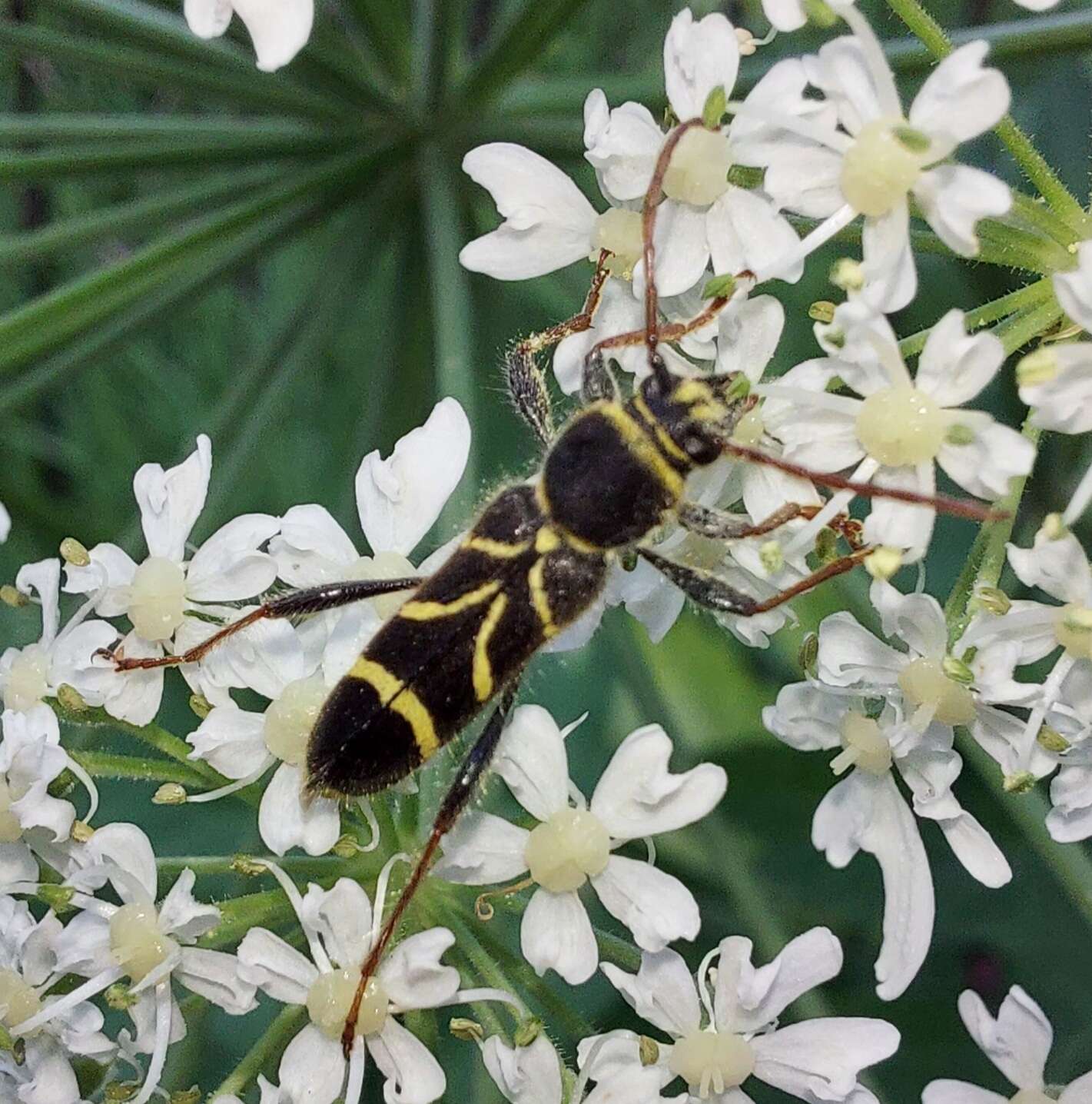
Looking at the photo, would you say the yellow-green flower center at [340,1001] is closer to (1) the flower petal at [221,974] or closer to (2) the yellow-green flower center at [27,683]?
(1) the flower petal at [221,974]

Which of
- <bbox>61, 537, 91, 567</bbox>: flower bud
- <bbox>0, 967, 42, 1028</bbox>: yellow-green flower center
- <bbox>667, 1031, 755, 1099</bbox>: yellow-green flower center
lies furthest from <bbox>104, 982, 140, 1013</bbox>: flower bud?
<bbox>667, 1031, 755, 1099</bbox>: yellow-green flower center

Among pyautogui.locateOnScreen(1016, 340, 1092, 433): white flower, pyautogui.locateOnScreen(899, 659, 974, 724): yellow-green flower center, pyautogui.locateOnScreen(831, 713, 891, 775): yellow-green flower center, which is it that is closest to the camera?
pyautogui.locateOnScreen(1016, 340, 1092, 433): white flower

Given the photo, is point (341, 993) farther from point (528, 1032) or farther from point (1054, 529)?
point (1054, 529)

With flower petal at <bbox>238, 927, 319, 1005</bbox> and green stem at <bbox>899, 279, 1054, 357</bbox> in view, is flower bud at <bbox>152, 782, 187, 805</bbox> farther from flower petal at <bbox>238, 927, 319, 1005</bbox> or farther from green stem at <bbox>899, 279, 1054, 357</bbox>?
green stem at <bbox>899, 279, 1054, 357</bbox>

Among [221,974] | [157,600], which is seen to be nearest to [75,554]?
[157,600]

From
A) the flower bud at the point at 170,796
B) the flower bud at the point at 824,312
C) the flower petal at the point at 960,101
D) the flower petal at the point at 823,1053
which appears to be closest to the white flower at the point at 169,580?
the flower bud at the point at 170,796

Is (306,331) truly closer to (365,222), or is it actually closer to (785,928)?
(365,222)
